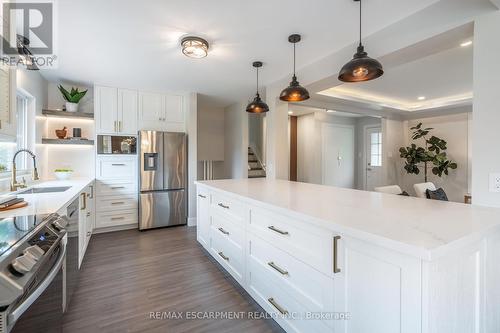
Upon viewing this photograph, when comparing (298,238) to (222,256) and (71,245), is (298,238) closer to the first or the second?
(222,256)

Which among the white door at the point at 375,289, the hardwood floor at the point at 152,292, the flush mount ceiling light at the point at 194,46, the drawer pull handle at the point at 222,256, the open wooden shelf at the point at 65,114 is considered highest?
the flush mount ceiling light at the point at 194,46

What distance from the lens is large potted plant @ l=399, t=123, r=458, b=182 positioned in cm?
525

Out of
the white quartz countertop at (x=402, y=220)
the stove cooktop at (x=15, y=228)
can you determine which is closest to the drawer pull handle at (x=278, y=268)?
the white quartz countertop at (x=402, y=220)

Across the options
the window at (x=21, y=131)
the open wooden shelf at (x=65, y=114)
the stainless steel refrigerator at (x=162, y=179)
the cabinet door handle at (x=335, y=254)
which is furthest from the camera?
the stainless steel refrigerator at (x=162, y=179)

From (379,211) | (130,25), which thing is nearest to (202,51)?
(130,25)

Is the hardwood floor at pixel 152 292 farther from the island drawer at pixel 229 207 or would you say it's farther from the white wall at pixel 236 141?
the white wall at pixel 236 141

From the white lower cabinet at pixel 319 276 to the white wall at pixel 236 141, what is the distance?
3.01 m

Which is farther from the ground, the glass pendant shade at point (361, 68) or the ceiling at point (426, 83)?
the ceiling at point (426, 83)

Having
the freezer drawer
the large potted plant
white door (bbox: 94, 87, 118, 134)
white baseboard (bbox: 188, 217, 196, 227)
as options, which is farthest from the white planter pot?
the large potted plant

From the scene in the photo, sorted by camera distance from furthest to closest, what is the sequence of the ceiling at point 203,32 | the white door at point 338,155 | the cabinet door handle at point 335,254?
the white door at point 338,155 < the ceiling at point 203,32 < the cabinet door handle at point 335,254

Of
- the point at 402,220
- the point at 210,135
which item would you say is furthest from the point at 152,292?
the point at 210,135

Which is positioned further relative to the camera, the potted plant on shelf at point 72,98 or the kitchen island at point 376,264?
the potted plant on shelf at point 72,98

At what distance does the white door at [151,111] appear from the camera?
4.07 metres

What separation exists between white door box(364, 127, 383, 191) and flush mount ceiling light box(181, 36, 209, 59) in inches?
226
